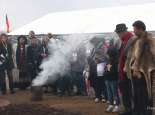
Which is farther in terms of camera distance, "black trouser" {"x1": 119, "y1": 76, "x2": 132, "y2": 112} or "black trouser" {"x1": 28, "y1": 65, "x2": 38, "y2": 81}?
"black trouser" {"x1": 28, "y1": 65, "x2": 38, "y2": 81}

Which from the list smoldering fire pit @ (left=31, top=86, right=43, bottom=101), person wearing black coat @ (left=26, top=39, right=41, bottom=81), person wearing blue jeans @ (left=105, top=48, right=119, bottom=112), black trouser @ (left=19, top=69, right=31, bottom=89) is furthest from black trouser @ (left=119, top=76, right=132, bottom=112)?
black trouser @ (left=19, top=69, right=31, bottom=89)

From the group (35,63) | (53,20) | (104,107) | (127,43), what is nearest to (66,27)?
(53,20)

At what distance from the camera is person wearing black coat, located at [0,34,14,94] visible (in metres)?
16.2

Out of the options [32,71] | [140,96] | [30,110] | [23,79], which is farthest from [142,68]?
[23,79]

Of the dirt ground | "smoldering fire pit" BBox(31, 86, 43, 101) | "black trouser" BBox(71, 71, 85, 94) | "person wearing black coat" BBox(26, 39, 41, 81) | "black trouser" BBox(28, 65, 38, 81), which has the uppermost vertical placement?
"person wearing black coat" BBox(26, 39, 41, 81)

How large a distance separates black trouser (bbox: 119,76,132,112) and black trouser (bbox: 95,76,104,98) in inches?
159

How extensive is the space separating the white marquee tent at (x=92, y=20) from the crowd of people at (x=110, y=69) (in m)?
2.97

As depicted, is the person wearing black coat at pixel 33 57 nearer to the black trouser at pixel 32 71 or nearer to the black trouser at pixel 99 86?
the black trouser at pixel 32 71

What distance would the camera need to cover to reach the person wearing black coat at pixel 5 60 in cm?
1622

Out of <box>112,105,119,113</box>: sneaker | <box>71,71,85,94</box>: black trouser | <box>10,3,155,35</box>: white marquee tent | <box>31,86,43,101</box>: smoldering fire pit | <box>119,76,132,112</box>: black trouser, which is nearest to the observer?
<box>119,76,132,112</box>: black trouser

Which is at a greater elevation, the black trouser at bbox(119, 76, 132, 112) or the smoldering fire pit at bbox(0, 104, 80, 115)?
the black trouser at bbox(119, 76, 132, 112)

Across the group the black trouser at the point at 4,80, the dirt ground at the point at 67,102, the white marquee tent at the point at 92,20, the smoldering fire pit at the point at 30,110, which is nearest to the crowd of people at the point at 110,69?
the black trouser at the point at 4,80

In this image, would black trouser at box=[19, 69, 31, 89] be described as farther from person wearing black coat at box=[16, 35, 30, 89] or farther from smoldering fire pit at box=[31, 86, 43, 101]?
smoldering fire pit at box=[31, 86, 43, 101]

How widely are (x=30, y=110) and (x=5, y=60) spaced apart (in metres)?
4.31
